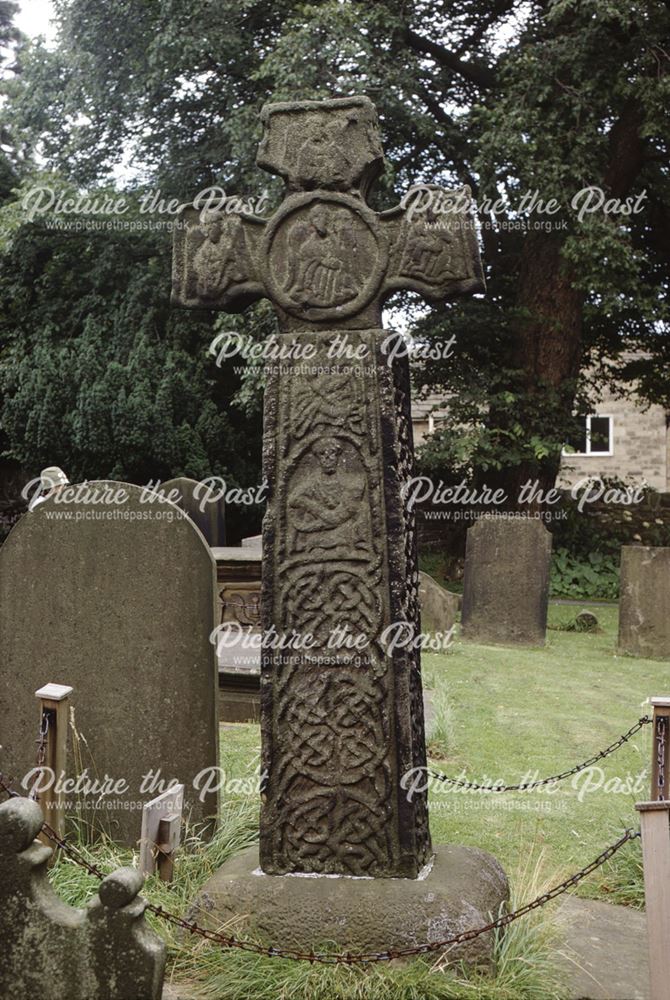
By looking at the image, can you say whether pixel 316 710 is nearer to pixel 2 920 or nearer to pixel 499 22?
pixel 2 920

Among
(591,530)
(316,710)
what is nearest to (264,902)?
(316,710)

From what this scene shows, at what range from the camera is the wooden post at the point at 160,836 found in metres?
4.31

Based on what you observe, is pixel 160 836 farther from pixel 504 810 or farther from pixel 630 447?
pixel 630 447

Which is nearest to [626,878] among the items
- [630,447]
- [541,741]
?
[541,741]

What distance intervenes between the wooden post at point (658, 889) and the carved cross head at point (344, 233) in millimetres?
2032

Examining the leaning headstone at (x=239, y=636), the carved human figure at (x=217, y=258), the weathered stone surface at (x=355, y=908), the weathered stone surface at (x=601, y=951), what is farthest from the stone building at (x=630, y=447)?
the weathered stone surface at (x=355, y=908)

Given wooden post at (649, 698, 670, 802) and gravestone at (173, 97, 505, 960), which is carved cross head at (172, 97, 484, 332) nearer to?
gravestone at (173, 97, 505, 960)

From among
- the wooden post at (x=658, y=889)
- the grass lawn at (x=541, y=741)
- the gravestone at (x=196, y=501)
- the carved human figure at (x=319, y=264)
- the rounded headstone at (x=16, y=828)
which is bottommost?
the grass lawn at (x=541, y=741)

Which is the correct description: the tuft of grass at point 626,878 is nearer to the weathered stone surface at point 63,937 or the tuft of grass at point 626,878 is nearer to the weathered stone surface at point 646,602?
the weathered stone surface at point 63,937

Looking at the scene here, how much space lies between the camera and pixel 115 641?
16.1 ft

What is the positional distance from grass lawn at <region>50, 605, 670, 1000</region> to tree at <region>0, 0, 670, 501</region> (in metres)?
6.59

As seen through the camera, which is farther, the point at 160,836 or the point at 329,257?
the point at 160,836

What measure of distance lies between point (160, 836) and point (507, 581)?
8.56 m

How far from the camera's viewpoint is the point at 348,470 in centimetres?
384
